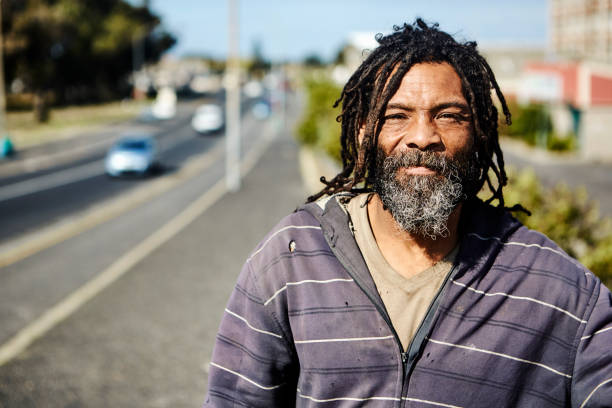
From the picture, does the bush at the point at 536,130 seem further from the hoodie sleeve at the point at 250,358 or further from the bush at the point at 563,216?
the hoodie sleeve at the point at 250,358

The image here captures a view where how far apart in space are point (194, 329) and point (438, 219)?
20.7 feet

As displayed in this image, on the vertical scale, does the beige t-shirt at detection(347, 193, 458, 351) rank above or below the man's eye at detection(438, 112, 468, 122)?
below

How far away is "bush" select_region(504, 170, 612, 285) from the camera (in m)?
5.91

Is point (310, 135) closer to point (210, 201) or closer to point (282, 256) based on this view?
point (210, 201)

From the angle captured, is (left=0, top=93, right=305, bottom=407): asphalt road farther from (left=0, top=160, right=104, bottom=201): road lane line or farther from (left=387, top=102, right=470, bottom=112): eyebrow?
(left=0, top=160, right=104, bottom=201): road lane line

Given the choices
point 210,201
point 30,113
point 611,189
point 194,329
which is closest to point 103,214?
point 210,201

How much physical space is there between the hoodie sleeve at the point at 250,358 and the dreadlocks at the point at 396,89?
1.89ft

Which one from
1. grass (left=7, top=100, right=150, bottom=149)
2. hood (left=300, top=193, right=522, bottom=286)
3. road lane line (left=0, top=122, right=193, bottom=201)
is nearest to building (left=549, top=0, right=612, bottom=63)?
grass (left=7, top=100, right=150, bottom=149)

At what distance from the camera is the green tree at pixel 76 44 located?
4662cm

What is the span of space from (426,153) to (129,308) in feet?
24.1

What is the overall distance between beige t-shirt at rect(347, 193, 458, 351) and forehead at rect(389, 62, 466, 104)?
0.44 m

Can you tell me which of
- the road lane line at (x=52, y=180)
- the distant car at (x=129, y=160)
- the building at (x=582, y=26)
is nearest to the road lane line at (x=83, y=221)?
the distant car at (x=129, y=160)

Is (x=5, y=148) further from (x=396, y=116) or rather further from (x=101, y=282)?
(x=396, y=116)

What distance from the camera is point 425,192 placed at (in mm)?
2047
